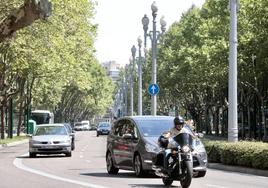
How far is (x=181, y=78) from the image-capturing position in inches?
2509

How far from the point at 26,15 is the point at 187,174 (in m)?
5.57

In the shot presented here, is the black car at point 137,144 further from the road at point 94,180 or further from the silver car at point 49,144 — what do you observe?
the silver car at point 49,144

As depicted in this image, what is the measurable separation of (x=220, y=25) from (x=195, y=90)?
1037 inches

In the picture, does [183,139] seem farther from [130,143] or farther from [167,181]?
[130,143]

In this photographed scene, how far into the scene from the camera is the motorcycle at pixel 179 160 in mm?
14488

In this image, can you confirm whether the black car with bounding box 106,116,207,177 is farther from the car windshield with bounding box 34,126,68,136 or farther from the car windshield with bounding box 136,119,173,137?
the car windshield with bounding box 34,126,68,136

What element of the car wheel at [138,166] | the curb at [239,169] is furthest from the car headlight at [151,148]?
the curb at [239,169]

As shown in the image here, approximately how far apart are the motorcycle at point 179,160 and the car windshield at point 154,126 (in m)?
3.20

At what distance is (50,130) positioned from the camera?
3203 centimetres

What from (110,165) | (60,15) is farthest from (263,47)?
(110,165)

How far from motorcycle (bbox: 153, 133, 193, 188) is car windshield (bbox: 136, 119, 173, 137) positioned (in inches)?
126

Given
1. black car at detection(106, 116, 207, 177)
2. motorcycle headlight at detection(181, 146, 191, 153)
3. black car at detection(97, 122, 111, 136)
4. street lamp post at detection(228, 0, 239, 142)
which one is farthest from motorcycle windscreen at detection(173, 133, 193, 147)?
black car at detection(97, 122, 111, 136)

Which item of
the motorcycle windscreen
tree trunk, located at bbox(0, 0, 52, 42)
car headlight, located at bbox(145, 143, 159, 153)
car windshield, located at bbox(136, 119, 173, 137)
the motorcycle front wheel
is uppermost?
tree trunk, located at bbox(0, 0, 52, 42)

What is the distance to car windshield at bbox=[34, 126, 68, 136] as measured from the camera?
104ft
